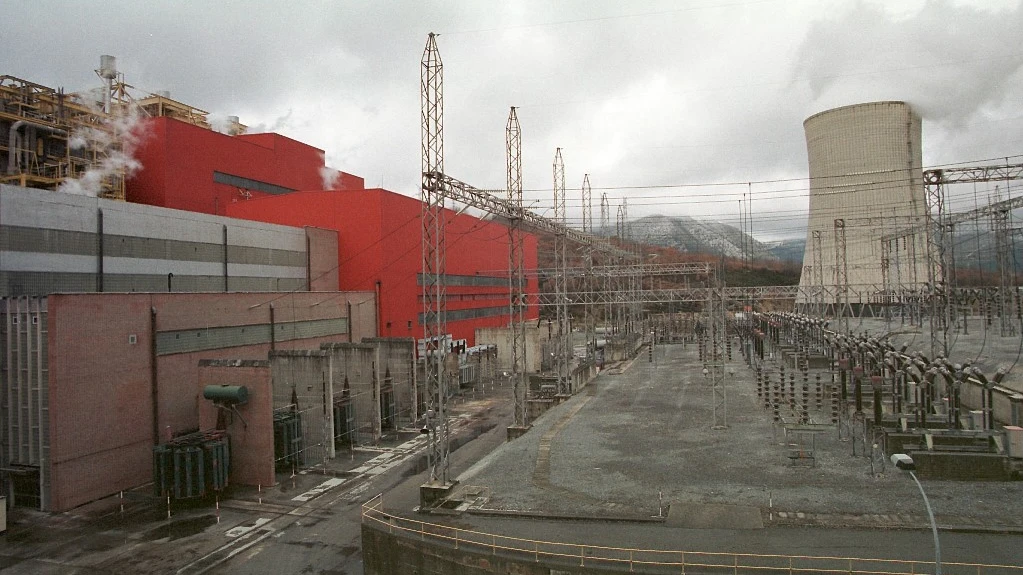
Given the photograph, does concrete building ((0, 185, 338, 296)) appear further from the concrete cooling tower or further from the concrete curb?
the concrete cooling tower

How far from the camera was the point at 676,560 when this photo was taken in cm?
1105

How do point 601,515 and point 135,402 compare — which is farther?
point 135,402

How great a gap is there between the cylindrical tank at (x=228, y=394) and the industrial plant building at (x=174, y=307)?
0.21 feet

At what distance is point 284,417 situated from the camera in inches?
845

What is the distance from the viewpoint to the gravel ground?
45.1ft

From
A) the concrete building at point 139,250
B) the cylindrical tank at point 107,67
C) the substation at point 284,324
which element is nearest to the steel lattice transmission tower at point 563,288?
the substation at point 284,324

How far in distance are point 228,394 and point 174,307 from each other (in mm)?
4774

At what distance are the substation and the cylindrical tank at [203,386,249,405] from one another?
71mm

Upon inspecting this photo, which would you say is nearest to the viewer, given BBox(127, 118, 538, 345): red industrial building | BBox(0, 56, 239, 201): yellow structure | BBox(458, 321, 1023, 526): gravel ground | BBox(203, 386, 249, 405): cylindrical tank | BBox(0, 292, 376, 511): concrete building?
BBox(458, 321, 1023, 526): gravel ground

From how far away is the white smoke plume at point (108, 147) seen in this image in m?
27.3

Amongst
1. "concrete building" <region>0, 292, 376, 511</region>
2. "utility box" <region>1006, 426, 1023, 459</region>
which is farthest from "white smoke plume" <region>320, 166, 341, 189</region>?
"utility box" <region>1006, 426, 1023, 459</region>

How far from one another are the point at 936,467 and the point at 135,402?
23807 millimetres

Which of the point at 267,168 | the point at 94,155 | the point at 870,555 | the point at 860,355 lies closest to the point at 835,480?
the point at 870,555

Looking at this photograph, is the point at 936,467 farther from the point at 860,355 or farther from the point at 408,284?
the point at 408,284
